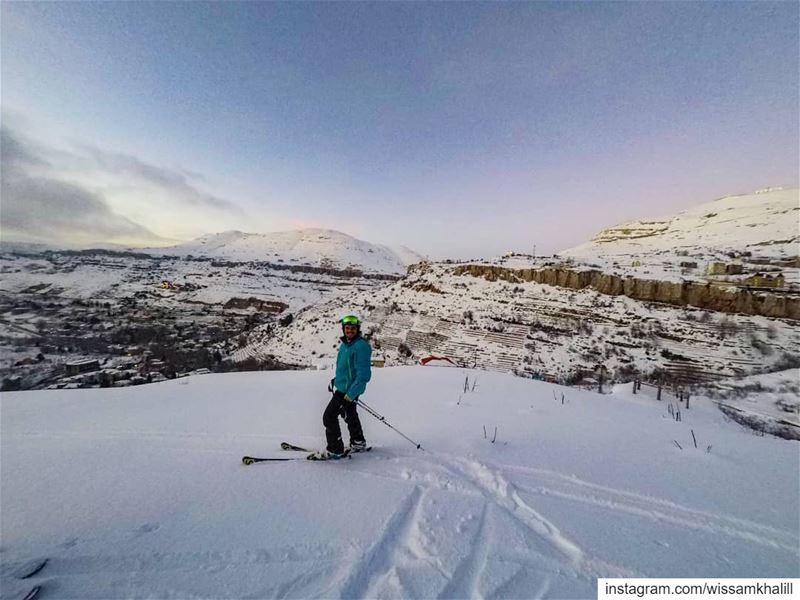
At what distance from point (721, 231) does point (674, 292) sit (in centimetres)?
3455

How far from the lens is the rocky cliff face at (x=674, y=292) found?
73.1 feet

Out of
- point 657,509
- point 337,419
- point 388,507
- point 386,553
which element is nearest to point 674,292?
point 657,509

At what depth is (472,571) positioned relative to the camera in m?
2.20

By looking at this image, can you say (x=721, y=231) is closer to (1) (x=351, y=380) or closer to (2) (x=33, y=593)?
(1) (x=351, y=380)

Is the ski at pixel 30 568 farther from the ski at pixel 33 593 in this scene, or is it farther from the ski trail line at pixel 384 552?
the ski trail line at pixel 384 552

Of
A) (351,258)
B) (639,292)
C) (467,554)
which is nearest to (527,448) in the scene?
(467,554)

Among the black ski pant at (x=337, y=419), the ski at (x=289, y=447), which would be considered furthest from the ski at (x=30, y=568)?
the black ski pant at (x=337, y=419)

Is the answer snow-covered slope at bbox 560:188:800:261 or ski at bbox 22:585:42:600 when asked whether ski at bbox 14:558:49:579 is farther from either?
snow-covered slope at bbox 560:188:800:261

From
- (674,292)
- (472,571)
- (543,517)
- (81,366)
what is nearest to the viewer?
(472,571)

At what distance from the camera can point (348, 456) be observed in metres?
3.92

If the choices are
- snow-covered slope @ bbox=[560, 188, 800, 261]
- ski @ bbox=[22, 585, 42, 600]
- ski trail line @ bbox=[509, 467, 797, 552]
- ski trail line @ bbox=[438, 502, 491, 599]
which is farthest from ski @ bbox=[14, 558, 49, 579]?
snow-covered slope @ bbox=[560, 188, 800, 261]

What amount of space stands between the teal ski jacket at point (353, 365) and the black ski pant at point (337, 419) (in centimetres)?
15

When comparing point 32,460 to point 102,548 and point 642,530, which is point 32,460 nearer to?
point 102,548

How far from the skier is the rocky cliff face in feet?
103
